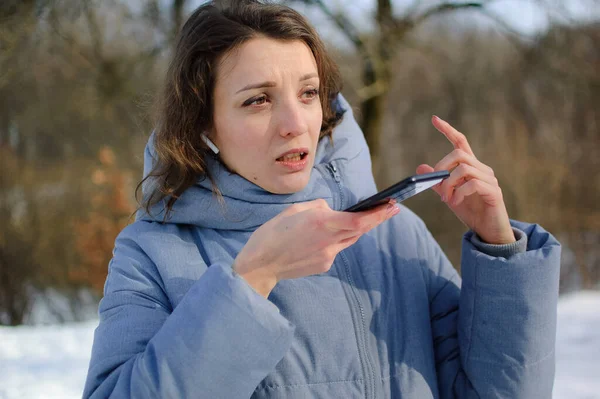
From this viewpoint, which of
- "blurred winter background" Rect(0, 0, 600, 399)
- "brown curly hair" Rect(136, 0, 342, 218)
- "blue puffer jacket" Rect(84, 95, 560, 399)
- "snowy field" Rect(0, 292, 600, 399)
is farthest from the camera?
A: "blurred winter background" Rect(0, 0, 600, 399)

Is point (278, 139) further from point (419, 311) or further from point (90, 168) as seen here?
point (90, 168)

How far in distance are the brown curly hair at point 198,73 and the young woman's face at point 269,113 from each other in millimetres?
37

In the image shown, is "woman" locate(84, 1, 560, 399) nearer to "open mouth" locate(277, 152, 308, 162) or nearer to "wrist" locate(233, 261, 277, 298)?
"open mouth" locate(277, 152, 308, 162)

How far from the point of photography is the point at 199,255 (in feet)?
5.16

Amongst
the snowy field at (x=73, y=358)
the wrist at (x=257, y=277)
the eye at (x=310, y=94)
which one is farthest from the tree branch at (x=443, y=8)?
the wrist at (x=257, y=277)

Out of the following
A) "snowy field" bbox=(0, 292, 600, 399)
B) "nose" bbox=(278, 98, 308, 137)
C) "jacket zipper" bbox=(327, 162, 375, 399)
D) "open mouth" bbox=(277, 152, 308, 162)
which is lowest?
"snowy field" bbox=(0, 292, 600, 399)

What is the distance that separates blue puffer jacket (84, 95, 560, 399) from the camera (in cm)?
139

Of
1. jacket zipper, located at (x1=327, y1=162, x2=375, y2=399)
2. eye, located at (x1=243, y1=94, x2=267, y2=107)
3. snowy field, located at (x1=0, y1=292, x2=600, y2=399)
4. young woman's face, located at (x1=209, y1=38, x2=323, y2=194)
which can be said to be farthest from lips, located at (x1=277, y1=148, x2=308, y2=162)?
snowy field, located at (x1=0, y1=292, x2=600, y2=399)

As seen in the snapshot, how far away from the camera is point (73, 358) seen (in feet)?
15.5

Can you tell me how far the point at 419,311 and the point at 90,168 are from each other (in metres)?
8.50

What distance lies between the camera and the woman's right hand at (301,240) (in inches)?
49.9

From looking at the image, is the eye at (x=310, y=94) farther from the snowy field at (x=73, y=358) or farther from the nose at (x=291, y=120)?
the snowy field at (x=73, y=358)

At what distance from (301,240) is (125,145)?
8.64 meters

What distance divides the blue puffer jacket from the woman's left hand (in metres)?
0.05
